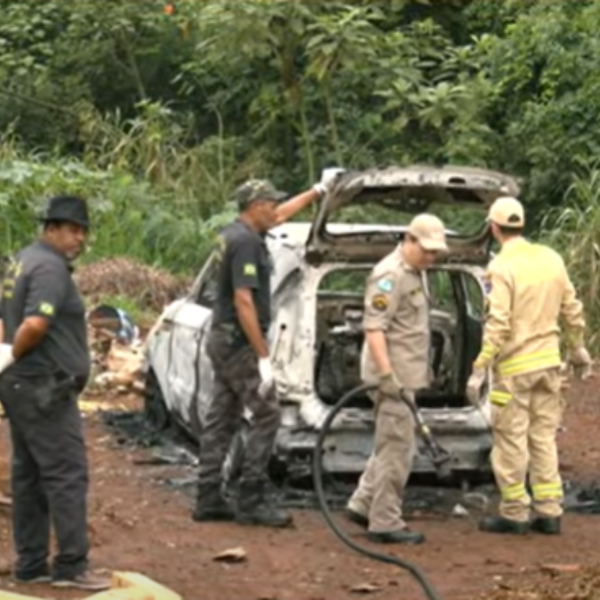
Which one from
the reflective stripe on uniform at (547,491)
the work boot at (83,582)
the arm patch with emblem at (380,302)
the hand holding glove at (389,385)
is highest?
the arm patch with emblem at (380,302)

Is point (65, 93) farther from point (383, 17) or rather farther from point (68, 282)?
point (68, 282)

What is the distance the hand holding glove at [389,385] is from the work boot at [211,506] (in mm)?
1137

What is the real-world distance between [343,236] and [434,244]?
1185 mm

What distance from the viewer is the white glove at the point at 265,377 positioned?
37.1 feet

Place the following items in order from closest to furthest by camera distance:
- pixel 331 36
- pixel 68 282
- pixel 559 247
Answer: pixel 68 282
pixel 559 247
pixel 331 36

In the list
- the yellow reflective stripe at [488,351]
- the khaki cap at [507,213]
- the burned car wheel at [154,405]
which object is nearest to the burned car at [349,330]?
the khaki cap at [507,213]

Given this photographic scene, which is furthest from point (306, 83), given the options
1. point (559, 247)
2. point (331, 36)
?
point (559, 247)

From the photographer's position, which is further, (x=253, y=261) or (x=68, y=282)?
(x=253, y=261)

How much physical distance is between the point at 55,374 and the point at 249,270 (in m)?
2.13

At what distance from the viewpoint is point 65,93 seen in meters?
26.5

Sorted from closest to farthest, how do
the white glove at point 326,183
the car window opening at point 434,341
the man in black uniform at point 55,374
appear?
the man in black uniform at point 55,374 < the white glove at point 326,183 < the car window opening at point 434,341

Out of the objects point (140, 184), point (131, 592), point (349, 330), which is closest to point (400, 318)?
point (349, 330)

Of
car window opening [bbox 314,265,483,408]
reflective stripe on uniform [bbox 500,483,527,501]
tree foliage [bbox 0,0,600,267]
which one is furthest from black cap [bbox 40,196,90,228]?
tree foliage [bbox 0,0,600,267]

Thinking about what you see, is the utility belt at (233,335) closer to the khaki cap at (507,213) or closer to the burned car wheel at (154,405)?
the khaki cap at (507,213)
